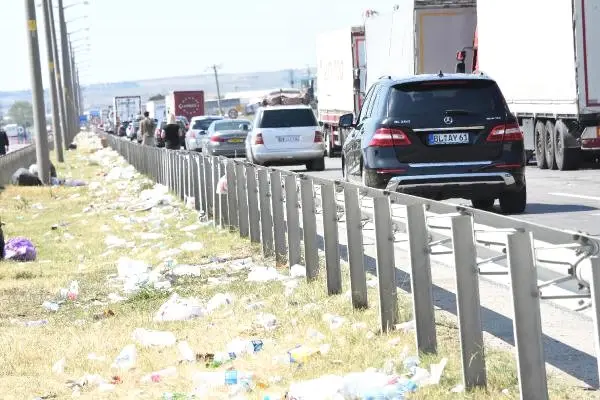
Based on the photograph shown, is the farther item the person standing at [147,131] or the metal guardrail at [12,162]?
the person standing at [147,131]

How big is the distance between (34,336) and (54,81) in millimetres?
50799

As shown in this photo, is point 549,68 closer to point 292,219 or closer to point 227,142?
point 292,219

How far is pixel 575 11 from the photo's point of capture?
28.2 meters

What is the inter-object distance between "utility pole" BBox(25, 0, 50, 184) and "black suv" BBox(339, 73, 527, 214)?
21.0m

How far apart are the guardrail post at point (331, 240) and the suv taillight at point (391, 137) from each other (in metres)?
6.29

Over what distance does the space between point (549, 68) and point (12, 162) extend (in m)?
20.3

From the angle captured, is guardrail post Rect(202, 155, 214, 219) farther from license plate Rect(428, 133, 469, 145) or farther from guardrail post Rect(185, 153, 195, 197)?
A: license plate Rect(428, 133, 469, 145)

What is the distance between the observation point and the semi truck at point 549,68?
28391 mm

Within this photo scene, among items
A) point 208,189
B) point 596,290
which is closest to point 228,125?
point 208,189

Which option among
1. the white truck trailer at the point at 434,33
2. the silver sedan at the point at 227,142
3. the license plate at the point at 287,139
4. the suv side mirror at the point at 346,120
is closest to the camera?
the suv side mirror at the point at 346,120

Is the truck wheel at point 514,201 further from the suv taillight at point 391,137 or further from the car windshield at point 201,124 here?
the car windshield at point 201,124

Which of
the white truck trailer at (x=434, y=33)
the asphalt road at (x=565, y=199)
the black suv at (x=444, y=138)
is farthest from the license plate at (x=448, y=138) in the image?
the white truck trailer at (x=434, y=33)

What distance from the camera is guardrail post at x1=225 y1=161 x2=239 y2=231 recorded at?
62.0 ft

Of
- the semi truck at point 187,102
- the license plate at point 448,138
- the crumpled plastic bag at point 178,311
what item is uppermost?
the license plate at point 448,138
